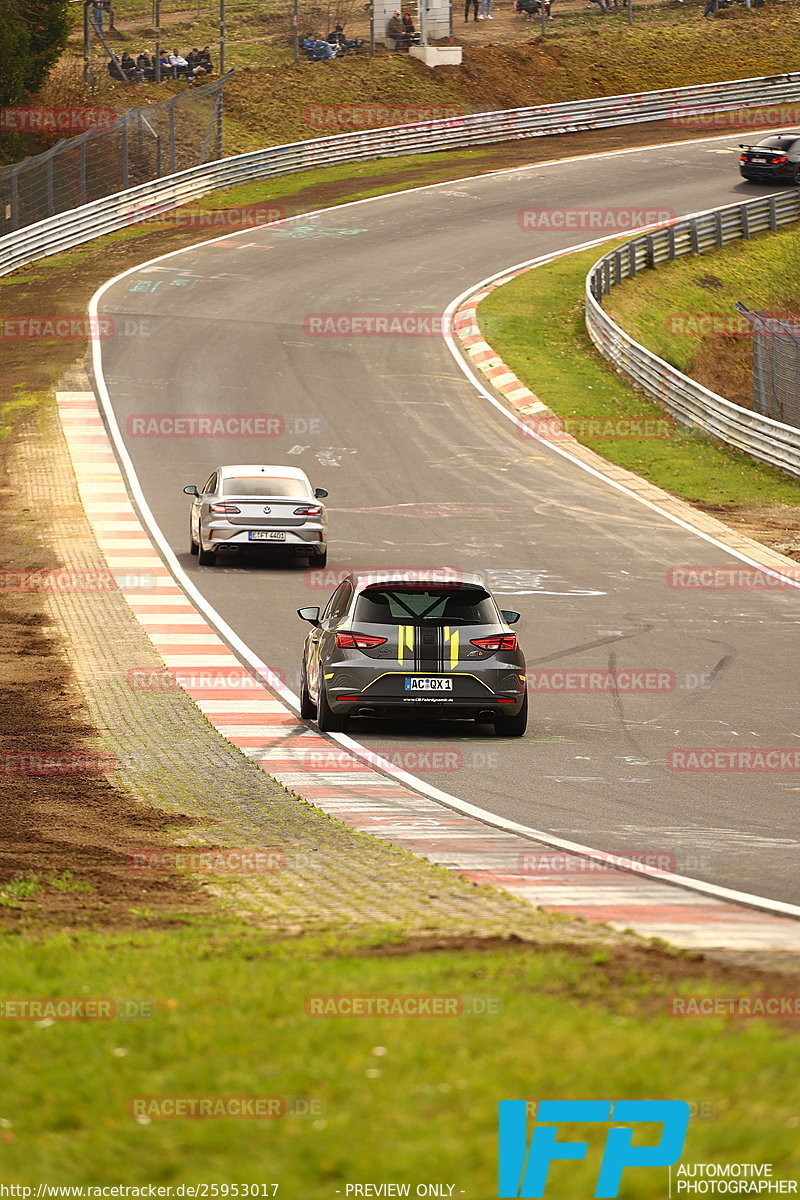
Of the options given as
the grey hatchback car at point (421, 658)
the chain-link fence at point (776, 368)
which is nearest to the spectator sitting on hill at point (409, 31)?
the chain-link fence at point (776, 368)

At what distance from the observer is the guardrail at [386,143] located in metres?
49.1

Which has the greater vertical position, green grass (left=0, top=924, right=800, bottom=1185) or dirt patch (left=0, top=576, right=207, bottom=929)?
green grass (left=0, top=924, right=800, bottom=1185)

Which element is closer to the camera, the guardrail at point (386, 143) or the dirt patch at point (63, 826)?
the dirt patch at point (63, 826)

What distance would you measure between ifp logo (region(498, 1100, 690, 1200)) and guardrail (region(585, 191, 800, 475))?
1124 inches

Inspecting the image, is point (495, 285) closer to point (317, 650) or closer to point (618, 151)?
point (618, 151)

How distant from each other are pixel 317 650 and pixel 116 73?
172 ft

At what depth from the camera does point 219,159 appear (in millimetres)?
57594

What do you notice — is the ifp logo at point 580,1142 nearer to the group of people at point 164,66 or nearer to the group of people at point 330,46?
the group of people at point 164,66

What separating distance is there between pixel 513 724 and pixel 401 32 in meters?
59.8

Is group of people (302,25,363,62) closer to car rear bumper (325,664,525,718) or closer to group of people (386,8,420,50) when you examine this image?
group of people (386,8,420,50)

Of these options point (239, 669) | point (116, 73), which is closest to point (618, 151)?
point (116, 73)

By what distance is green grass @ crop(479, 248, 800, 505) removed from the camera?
3195 centimetres

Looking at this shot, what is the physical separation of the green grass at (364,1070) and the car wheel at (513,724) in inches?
308

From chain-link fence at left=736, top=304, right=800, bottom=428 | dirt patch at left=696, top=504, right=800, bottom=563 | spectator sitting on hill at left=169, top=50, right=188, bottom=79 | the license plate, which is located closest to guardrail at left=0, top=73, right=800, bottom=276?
spectator sitting on hill at left=169, top=50, right=188, bottom=79
